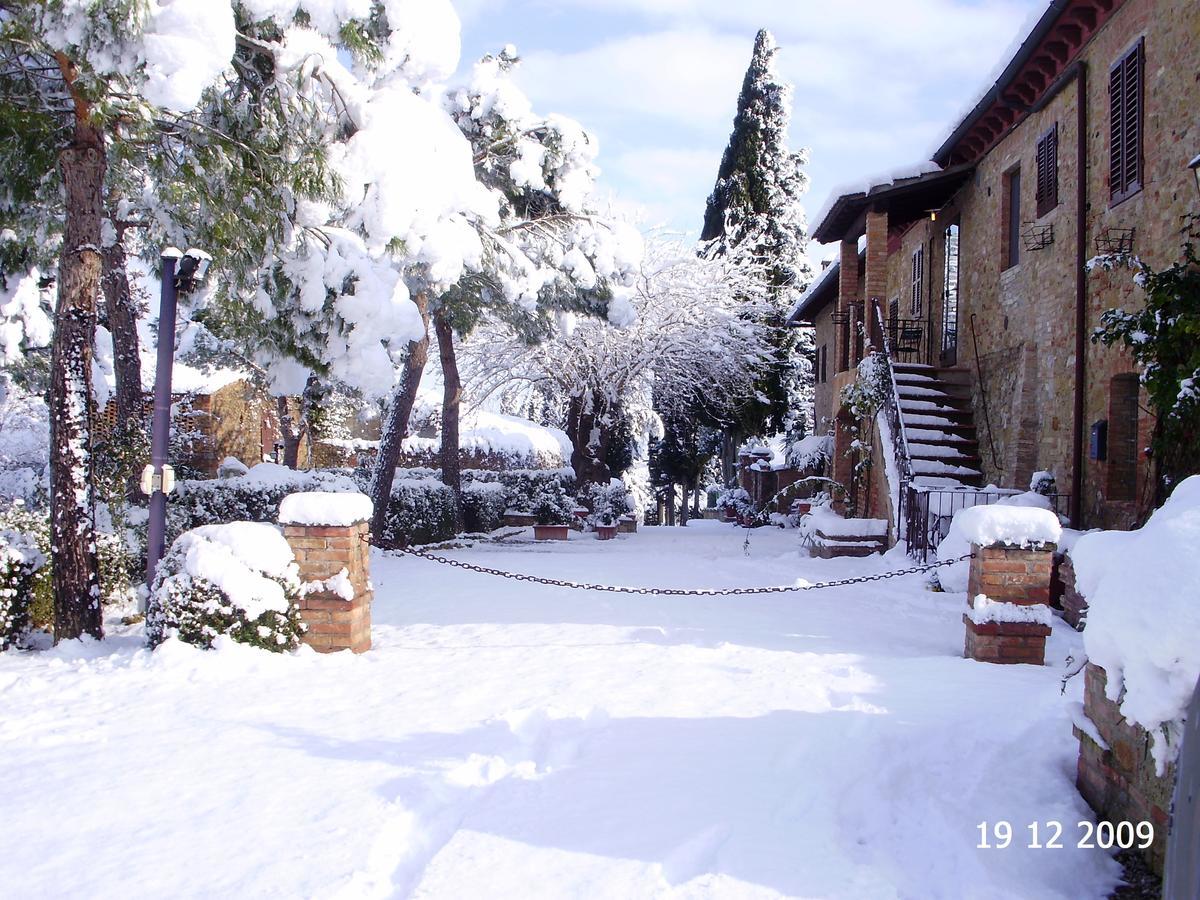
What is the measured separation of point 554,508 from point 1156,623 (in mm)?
16034

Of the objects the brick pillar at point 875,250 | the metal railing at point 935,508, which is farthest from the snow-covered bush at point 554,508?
the metal railing at point 935,508

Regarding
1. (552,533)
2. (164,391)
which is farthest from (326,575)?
(552,533)

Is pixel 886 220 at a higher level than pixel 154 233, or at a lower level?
higher

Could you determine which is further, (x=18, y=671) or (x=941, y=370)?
(x=941, y=370)

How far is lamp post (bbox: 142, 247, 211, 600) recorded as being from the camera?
6.29 meters

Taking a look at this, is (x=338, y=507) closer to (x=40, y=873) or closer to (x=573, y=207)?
(x=40, y=873)

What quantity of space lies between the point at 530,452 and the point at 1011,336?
1719 centimetres

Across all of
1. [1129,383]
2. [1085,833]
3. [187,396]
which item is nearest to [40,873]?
[1085,833]

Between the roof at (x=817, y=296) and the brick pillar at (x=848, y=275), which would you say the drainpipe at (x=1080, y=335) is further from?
the roof at (x=817, y=296)

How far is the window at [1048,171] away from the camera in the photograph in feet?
35.4

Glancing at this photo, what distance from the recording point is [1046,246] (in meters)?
10.8

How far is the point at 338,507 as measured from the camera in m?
5.92

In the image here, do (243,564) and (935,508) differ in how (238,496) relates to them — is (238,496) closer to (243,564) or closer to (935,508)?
(243,564)

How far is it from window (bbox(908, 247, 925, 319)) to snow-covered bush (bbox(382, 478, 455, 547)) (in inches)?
374
